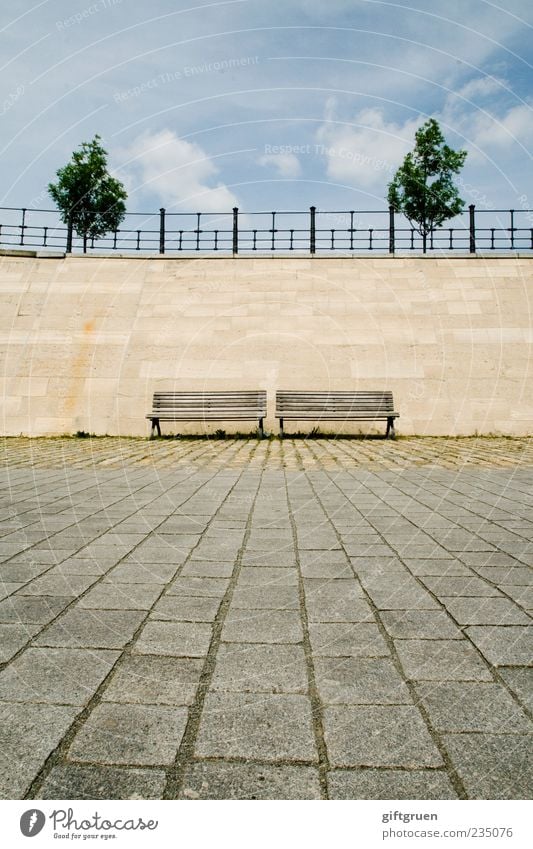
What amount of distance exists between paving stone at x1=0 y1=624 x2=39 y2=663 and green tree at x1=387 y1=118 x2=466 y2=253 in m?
23.1

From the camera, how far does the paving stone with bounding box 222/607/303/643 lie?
7.64 ft

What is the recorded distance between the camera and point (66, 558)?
3.50 metres

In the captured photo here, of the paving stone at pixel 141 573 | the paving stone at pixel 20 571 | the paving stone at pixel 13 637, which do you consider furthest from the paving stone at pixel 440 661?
the paving stone at pixel 20 571

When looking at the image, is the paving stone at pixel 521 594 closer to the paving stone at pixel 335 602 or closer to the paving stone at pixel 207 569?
the paving stone at pixel 335 602

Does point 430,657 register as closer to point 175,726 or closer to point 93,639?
point 175,726

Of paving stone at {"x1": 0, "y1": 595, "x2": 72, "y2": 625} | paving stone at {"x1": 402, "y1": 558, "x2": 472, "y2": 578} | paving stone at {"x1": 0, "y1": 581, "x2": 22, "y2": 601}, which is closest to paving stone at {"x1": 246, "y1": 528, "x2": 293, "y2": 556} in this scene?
paving stone at {"x1": 402, "y1": 558, "x2": 472, "y2": 578}

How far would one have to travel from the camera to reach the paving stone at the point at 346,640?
2205mm

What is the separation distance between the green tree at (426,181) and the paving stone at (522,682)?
75.0 feet

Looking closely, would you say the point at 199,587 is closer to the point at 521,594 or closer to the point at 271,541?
the point at 271,541

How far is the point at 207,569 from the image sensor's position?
326 centimetres

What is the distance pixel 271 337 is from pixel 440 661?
11535mm

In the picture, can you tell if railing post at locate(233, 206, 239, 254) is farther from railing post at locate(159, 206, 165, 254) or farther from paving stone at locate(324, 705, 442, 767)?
paving stone at locate(324, 705, 442, 767)
